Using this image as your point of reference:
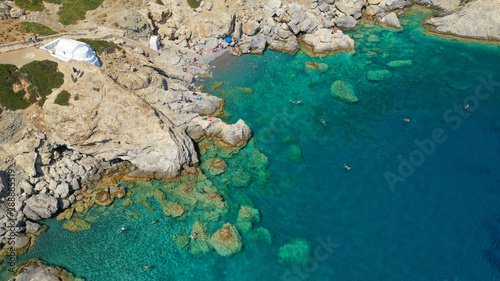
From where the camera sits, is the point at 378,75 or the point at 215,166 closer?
the point at 215,166

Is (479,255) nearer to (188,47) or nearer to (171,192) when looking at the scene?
(171,192)

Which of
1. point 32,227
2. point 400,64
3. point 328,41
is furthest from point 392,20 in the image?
point 32,227

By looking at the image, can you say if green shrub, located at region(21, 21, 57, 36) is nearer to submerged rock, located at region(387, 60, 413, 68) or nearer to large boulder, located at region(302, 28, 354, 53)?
large boulder, located at region(302, 28, 354, 53)

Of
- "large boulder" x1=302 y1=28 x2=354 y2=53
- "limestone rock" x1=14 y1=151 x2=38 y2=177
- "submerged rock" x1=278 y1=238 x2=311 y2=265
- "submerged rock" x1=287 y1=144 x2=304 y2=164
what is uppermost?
"large boulder" x1=302 y1=28 x2=354 y2=53

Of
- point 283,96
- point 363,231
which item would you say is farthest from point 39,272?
point 283,96

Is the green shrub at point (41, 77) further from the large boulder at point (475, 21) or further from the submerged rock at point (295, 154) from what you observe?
the large boulder at point (475, 21)

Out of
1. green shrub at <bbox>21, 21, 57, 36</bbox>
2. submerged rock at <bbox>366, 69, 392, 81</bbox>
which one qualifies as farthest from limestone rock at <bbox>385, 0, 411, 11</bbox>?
green shrub at <bbox>21, 21, 57, 36</bbox>

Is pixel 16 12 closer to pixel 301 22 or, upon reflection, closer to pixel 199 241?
pixel 199 241
